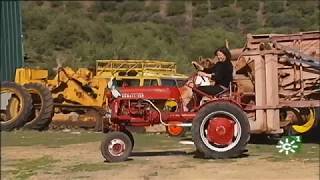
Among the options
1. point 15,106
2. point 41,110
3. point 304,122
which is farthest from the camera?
point 15,106

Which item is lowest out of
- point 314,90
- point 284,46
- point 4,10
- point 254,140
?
point 254,140

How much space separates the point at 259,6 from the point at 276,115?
1335 inches

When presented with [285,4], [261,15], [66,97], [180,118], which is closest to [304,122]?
[180,118]

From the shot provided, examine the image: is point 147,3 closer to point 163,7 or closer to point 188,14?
point 163,7

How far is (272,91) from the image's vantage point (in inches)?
477

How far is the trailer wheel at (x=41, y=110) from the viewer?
781 inches

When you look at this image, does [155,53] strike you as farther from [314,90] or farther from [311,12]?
[314,90]

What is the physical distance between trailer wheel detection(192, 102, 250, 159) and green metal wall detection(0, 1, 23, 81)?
1462 cm

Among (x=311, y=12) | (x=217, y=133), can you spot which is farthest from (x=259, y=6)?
(x=217, y=133)

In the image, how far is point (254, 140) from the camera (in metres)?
14.4

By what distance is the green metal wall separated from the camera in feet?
82.2

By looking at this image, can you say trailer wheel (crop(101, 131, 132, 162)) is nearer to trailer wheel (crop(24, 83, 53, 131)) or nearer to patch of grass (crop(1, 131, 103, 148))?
patch of grass (crop(1, 131, 103, 148))

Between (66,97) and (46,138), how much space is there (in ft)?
11.8

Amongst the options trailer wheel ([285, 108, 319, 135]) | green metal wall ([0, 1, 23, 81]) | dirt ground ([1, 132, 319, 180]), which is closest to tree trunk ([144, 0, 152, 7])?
green metal wall ([0, 1, 23, 81])
